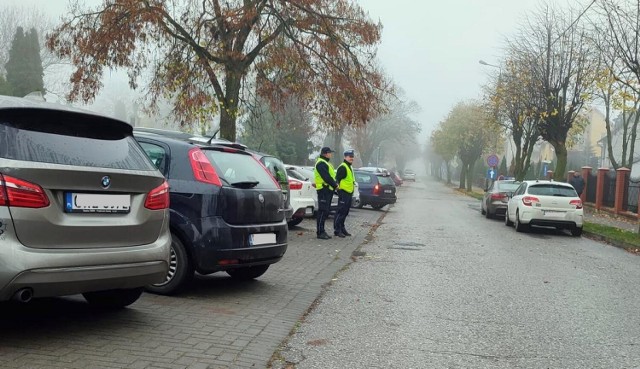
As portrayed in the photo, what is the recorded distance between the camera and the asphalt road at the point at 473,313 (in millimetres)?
4980

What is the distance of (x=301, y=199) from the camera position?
15328 mm

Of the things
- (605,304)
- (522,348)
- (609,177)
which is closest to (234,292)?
(522,348)

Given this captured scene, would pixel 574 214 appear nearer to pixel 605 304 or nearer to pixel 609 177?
pixel 605 304

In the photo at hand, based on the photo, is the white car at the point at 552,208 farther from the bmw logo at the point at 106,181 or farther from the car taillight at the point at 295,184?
the bmw logo at the point at 106,181

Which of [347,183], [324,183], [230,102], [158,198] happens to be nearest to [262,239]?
[158,198]

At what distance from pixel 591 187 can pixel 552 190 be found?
1637 cm

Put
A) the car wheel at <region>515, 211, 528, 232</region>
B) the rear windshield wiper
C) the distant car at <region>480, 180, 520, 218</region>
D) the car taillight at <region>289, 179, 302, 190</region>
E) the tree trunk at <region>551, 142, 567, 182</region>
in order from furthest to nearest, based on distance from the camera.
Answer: the tree trunk at <region>551, 142, 567, 182</region> → the distant car at <region>480, 180, 520, 218</region> → the car wheel at <region>515, 211, 528, 232</region> → the car taillight at <region>289, 179, 302, 190</region> → the rear windshield wiper

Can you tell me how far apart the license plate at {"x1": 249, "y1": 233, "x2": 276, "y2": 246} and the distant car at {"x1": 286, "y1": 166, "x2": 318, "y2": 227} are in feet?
25.5

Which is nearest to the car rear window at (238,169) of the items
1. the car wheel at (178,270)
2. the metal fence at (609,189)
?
the car wheel at (178,270)

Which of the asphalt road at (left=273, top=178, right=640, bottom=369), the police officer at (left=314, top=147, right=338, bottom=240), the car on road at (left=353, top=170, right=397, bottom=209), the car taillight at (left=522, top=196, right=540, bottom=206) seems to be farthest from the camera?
the car on road at (left=353, top=170, right=397, bottom=209)

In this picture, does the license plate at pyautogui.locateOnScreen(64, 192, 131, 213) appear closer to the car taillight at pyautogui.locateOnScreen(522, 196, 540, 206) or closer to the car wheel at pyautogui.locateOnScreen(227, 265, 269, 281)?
the car wheel at pyautogui.locateOnScreen(227, 265, 269, 281)

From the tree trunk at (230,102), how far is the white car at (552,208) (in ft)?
27.4

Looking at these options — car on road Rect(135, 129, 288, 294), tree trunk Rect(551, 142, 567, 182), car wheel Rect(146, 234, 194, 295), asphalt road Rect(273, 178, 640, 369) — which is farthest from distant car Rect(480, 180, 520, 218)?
car wheel Rect(146, 234, 194, 295)

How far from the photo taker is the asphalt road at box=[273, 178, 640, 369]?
196 inches
